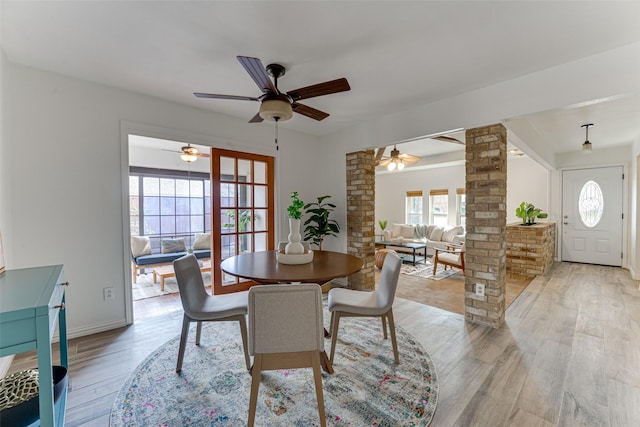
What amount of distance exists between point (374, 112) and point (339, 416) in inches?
123

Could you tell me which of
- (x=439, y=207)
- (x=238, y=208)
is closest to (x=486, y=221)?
(x=238, y=208)

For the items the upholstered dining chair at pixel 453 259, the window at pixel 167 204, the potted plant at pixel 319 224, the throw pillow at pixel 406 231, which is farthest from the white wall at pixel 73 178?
the throw pillow at pixel 406 231

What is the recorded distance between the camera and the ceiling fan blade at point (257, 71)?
1522 millimetres

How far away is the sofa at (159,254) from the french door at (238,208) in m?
1.98

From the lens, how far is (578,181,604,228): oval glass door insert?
521 centimetres

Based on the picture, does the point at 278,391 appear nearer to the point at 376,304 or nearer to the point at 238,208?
the point at 376,304

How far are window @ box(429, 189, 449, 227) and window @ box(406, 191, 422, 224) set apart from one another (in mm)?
362

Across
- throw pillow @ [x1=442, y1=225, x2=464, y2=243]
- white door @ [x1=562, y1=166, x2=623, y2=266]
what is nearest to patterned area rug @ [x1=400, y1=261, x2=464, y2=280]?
throw pillow @ [x1=442, y1=225, x2=464, y2=243]

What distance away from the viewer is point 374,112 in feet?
→ 11.0

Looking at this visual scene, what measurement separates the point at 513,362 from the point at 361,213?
7.66ft

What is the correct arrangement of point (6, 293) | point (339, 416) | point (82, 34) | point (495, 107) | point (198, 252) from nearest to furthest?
point (6, 293) < point (339, 416) < point (82, 34) < point (495, 107) < point (198, 252)

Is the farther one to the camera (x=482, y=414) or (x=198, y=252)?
(x=198, y=252)

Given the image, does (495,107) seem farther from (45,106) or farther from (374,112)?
(45,106)

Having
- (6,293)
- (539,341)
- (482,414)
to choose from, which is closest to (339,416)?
(482,414)
